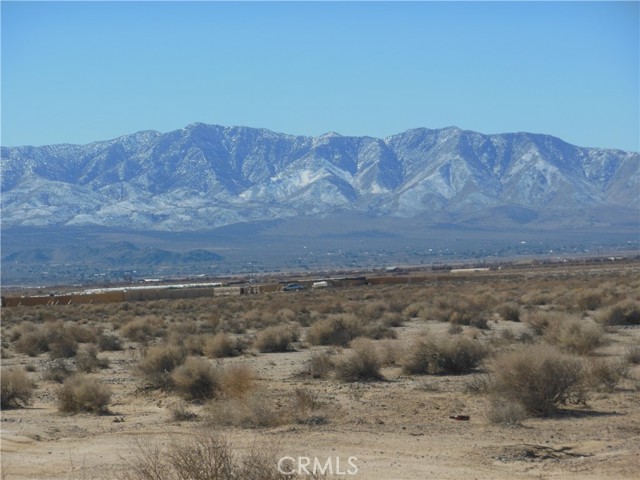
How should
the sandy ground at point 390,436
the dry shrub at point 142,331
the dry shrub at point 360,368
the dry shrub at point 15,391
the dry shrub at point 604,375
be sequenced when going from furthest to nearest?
1. the dry shrub at point 142,331
2. the dry shrub at point 360,368
3. the dry shrub at point 15,391
4. the dry shrub at point 604,375
5. the sandy ground at point 390,436

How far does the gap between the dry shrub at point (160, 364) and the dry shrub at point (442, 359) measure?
19.1ft

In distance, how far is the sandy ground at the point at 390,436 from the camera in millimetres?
15523

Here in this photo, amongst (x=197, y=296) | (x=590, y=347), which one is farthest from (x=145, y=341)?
(x=197, y=296)

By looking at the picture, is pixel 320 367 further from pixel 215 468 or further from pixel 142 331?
pixel 142 331

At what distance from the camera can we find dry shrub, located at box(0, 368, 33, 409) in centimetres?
2383

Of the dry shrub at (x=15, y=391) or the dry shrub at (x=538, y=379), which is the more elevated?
the dry shrub at (x=538, y=379)

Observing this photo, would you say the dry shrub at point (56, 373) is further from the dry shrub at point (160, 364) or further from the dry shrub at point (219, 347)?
the dry shrub at point (219, 347)

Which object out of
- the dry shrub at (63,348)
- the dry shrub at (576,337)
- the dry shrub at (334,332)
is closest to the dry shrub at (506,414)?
the dry shrub at (576,337)

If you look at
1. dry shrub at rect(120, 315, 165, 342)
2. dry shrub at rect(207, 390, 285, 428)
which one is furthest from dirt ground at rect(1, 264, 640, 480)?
dry shrub at rect(120, 315, 165, 342)

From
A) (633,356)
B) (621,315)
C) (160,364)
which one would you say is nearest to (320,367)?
(160,364)

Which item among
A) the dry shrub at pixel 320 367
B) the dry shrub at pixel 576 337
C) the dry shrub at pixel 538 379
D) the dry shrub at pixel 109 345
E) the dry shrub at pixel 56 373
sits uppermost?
the dry shrub at pixel 538 379

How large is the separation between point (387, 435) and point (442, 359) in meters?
8.86

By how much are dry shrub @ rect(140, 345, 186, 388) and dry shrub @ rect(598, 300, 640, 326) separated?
18.5 meters

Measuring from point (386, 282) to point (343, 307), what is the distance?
51.7 m
